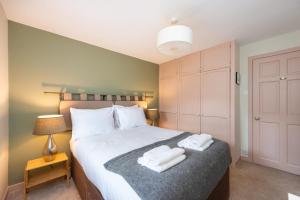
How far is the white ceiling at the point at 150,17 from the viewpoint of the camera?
5.34 feet

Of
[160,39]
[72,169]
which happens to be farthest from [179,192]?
[72,169]

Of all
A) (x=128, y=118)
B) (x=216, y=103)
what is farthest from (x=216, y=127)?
(x=128, y=118)

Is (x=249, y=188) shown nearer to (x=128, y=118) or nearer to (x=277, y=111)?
(x=277, y=111)

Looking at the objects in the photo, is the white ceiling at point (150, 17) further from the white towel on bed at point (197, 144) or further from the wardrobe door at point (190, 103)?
the white towel on bed at point (197, 144)

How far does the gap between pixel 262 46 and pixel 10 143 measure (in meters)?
4.50

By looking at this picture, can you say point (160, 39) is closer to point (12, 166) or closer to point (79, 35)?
point (79, 35)

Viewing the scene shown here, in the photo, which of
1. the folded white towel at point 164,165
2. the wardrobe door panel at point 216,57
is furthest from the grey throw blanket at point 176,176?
the wardrobe door panel at point 216,57

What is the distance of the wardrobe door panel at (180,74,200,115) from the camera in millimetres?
3168

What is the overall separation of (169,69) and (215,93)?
147 cm

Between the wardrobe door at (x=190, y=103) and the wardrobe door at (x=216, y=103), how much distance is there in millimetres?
127

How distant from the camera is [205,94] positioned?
301 centimetres

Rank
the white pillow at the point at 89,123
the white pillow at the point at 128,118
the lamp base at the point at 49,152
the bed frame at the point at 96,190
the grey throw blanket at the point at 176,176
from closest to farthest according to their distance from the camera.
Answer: the grey throw blanket at the point at 176,176 → the bed frame at the point at 96,190 → the lamp base at the point at 49,152 → the white pillow at the point at 89,123 → the white pillow at the point at 128,118

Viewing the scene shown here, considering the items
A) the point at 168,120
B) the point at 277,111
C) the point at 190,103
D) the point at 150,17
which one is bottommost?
the point at 168,120

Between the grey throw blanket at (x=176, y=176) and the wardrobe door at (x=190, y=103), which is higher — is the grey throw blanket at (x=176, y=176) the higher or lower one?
the lower one
